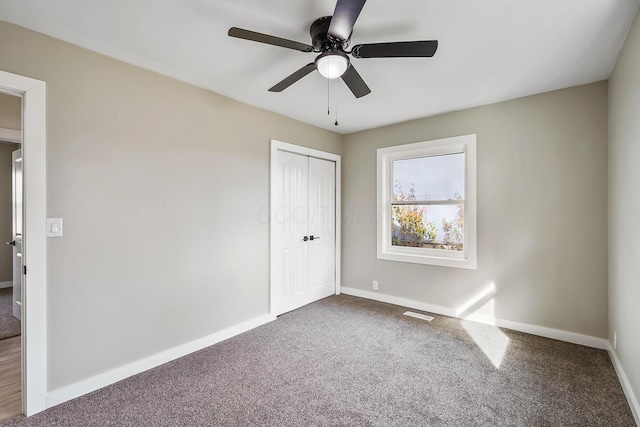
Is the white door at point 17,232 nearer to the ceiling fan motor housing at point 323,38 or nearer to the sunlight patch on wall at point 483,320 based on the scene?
the ceiling fan motor housing at point 323,38

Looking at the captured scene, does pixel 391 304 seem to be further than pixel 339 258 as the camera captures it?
No

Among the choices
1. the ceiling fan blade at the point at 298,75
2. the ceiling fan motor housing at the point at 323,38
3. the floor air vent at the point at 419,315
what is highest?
the ceiling fan motor housing at the point at 323,38

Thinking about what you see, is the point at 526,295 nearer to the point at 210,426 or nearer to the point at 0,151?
the point at 210,426

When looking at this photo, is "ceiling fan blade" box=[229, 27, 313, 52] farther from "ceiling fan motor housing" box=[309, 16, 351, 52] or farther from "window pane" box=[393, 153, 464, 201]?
"window pane" box=[393, 153, 464, 201]

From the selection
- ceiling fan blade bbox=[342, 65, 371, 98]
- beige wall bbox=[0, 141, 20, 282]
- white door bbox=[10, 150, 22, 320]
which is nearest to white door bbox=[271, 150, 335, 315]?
ceiling fan blade bbox=[342, 65, 371, 98]

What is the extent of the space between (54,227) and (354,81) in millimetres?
2319

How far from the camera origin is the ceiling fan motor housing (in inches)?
72.7

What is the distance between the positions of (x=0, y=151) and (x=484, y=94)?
23.8ft

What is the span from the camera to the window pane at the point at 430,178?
146 inches

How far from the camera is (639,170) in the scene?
1822 mm

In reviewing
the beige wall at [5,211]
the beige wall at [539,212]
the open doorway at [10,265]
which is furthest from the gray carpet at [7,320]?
the beige wall at [539,212]

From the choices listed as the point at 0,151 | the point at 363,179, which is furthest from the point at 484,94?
the point at 0,151

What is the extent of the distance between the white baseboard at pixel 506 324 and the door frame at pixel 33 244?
3515 millimetres

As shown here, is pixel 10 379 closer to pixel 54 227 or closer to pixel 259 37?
pixel 54 227
